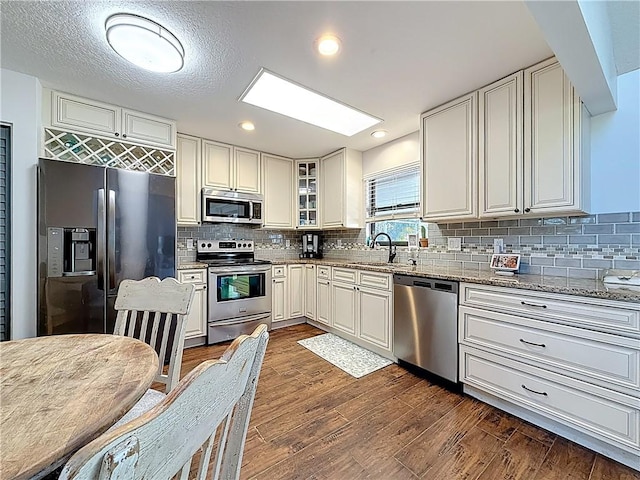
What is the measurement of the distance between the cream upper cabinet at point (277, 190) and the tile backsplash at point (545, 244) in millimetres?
956

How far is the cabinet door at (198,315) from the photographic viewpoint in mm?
3154

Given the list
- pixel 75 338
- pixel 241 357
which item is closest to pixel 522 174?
pixel 241 357

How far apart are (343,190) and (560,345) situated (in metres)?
2.73

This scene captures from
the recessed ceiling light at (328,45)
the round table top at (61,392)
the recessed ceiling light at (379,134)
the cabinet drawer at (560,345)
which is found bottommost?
the cabinet drawer at (560,345)

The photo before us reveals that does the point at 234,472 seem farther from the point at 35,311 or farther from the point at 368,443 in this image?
the point at 35,311

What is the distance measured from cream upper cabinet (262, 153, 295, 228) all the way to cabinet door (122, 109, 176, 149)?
1.28m

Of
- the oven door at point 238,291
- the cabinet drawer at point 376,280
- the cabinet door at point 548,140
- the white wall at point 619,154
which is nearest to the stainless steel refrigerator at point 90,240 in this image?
the oven door at point 238,291

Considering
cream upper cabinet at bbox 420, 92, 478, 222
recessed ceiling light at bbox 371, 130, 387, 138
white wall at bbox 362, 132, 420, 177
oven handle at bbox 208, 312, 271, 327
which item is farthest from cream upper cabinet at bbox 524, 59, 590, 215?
oven handle at bbox 208, 312, 271, 327

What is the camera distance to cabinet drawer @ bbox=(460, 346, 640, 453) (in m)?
1.51

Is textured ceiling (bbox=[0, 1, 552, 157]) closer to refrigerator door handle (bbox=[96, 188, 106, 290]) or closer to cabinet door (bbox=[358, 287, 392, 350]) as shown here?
refrigerator door handle (bbox=[96, 188, 106, 290])

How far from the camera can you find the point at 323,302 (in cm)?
368

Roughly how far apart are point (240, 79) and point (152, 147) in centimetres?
126

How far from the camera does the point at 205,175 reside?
A: 348cm

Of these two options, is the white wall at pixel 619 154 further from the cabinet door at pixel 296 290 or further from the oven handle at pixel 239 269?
the oven handle at pixel 239 269
